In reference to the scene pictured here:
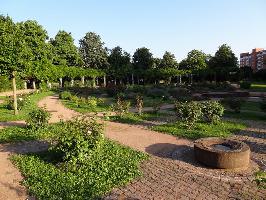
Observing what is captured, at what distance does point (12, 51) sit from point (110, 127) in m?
6.62

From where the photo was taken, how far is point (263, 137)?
13961 mm

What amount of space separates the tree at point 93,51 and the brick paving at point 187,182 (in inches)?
2415

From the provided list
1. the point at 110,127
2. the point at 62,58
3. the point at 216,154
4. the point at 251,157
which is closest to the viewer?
the point at 216,154

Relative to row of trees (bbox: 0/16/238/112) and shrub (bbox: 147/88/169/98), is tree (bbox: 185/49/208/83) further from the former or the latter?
shrub (bbox: 147/88/169/98)

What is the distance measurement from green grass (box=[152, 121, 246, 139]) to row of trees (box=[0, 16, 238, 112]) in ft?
28.6

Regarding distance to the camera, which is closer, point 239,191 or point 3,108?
point 239,191

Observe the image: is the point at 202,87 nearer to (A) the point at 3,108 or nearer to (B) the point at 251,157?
(A) the point at 3,108

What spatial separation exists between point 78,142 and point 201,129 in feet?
24.5

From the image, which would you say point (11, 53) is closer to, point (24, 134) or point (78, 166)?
point (24, 134)

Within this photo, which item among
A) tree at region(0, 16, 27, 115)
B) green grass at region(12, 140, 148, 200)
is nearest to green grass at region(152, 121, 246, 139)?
green grass at region(12, 140, 148, 200)

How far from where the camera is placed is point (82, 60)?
66.1 meters

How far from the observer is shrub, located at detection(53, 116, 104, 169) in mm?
9445

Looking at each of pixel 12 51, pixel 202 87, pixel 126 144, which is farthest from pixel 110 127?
pixel 202 87

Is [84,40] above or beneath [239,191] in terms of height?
above
